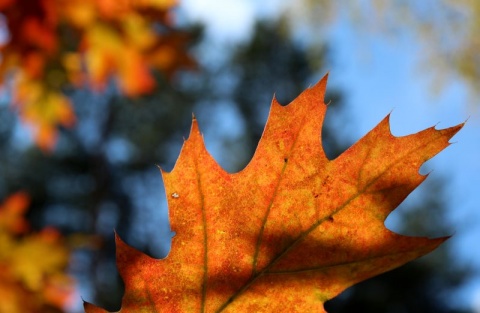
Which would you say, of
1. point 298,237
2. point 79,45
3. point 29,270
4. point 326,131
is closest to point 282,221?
point 298,237

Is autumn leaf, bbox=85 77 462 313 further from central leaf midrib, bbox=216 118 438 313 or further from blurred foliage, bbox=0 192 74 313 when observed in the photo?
blurred foliage, bbox=0 192 74 313

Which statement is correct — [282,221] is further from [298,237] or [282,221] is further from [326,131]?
[326,131]

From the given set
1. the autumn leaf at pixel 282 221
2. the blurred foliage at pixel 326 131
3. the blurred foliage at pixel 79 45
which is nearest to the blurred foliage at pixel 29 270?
the blurred foliage at pixel 79 45

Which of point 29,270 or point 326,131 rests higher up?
point 326,131

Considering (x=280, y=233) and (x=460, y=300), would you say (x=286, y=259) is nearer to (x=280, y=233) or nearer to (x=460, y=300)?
(x=280, y=233)

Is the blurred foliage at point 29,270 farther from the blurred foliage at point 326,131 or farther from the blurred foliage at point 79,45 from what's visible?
the blurred foliage at point 326,131

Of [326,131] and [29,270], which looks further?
[326,131]
